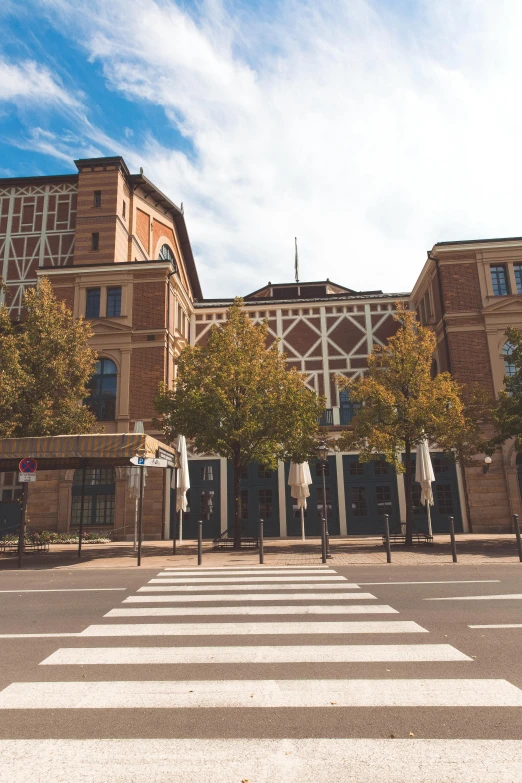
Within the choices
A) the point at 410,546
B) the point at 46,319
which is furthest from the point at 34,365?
the point at 410,546

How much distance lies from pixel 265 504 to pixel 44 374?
1162cm

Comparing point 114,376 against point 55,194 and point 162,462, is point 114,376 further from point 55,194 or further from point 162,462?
point 55,194

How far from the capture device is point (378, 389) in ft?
59.1

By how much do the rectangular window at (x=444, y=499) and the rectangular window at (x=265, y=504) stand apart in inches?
291

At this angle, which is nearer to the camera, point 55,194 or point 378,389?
point 378,389

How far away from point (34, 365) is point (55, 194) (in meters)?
19.2

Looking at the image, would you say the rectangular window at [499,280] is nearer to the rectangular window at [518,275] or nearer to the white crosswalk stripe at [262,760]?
the rectangular window at [518,275]

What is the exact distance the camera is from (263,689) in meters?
4.62

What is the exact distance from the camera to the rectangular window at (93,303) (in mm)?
26484

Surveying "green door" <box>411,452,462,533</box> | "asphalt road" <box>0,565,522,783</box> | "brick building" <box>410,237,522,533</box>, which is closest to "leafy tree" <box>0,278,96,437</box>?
"asphalt road" <box>0,565,522,783</box>

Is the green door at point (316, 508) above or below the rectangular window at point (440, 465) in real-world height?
below

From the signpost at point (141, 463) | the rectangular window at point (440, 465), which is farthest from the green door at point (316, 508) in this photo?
the signpost at point (141, 463)

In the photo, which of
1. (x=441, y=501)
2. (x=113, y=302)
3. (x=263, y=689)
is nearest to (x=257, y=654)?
(x=263, y=689)

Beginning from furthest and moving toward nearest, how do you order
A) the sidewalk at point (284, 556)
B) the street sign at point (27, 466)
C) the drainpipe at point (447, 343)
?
the drainpipe at point (447, 343)
the street sign at point (27, 466)
the sidewalk at point (284, 556)
